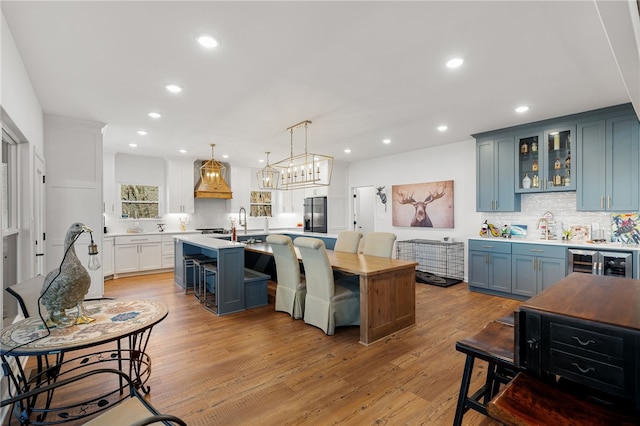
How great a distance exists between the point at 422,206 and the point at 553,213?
2.25 metres

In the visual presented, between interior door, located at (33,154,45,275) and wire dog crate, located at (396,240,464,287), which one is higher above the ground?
interior door, located at (33,154,45,275)

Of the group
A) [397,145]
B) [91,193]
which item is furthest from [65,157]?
[397,145]

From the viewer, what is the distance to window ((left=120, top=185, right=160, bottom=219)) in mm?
6750

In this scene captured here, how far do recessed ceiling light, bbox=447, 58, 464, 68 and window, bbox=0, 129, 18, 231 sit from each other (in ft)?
13.0

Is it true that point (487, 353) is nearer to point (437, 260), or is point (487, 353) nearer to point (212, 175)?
point (437, 260)

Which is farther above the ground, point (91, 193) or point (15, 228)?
point (91, 193)

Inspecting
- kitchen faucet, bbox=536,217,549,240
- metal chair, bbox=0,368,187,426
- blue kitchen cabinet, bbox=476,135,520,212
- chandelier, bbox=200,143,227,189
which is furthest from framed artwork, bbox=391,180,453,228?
metal chair, bbox=0,368,187,426

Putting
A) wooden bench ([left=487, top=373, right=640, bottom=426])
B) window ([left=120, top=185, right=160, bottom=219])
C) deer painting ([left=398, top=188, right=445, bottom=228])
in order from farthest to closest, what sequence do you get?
window ([left=120, top=185, right=160, bottom=219]) < deer painting ([left=398, top=188, right=445, bottom=228]) < wooden bench ([left=487, top=373, right=640, bottom=426])

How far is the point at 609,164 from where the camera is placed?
393 centimetres

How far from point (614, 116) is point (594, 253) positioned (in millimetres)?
1802

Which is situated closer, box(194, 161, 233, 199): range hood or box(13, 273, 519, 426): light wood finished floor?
box(13, 273, 519, 426): light wood finished floor

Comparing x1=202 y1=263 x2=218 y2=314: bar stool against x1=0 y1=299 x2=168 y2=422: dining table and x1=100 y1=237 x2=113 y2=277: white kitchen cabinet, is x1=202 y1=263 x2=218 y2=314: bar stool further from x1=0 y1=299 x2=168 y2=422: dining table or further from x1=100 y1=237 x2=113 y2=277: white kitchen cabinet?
x1=100 y1=237 x2=113 y2=277: white kitchen cabinet

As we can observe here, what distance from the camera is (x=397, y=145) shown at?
604 cm

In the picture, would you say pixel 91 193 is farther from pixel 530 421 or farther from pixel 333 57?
pixel 530 421
